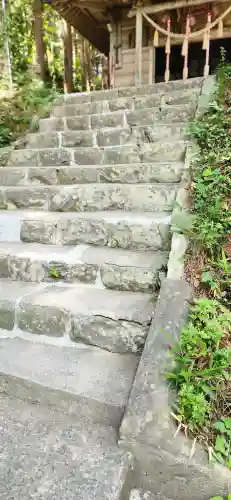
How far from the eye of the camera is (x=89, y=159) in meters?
3.34

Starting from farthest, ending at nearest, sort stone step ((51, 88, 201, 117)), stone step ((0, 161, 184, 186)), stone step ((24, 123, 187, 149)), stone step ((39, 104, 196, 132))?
stone step ((51, 88, 201, 117)) → stone step ((39, 104, 196, 132)) → stone step ((24, 123, 187, 149)) → stone step ((0, 161, 184, 186))

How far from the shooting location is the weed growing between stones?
3.83 feet

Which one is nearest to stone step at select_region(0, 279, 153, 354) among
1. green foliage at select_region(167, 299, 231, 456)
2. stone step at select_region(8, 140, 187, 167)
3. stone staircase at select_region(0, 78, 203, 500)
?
stone staircase at select_region(0, 78, 203, 500)

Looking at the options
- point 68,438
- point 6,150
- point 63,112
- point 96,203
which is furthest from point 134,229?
point 63,112

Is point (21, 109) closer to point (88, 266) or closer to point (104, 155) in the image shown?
point (104, 155)

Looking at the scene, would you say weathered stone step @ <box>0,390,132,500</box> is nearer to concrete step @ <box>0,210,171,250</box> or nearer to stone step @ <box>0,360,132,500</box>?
stone step @ <box>0,360,132,500</box>

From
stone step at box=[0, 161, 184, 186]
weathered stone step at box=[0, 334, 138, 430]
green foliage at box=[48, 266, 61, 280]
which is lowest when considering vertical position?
weathered stone step at box=[0, 334, 138, 430]

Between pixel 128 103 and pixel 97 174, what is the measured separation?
178 cm

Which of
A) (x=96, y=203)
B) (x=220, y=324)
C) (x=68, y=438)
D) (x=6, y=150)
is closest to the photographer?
(x=68, y=438)

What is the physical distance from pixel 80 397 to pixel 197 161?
186cm

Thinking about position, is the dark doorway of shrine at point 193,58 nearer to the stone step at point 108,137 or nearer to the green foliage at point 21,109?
the green foliage at point 21,109

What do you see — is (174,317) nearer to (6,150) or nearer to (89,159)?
(89,159)

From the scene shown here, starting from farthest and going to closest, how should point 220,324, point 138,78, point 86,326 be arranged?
point 138,78 < point 86,326 < point 220,324

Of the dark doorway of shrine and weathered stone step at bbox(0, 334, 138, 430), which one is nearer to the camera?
weathered stone step at bbox(0, 334, 138, 430)
